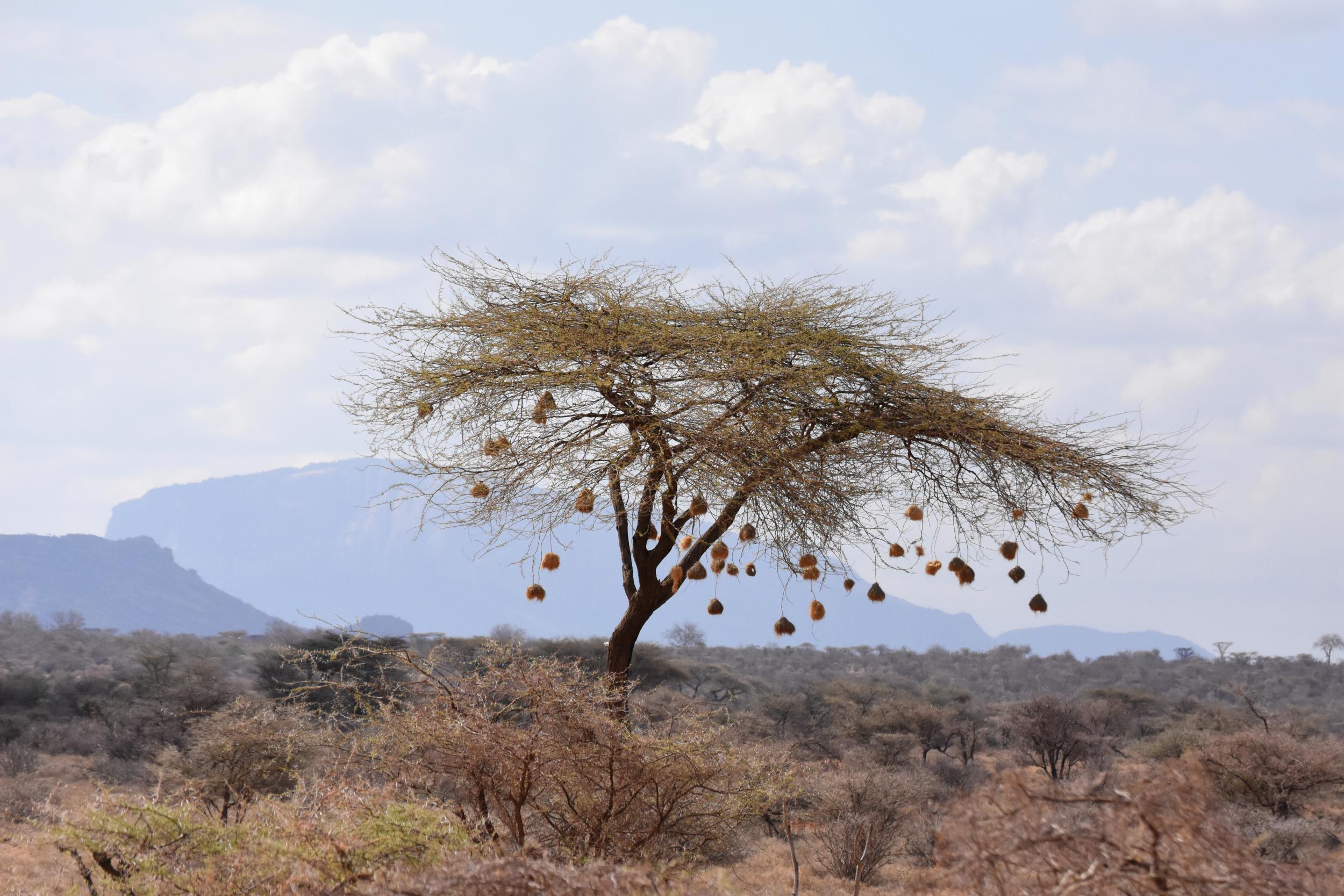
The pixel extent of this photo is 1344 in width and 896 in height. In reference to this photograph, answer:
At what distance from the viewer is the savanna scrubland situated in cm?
282

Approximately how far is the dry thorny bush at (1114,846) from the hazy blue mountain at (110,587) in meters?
140

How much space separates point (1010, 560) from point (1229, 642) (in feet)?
146

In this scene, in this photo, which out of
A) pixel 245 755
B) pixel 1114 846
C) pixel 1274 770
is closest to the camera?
pixel 1114 846

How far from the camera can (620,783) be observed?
646cm

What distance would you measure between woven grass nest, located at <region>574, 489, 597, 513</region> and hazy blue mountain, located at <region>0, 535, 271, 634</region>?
135m

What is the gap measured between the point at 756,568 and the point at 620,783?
7.85ft

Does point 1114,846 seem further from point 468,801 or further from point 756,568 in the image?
point 756,568

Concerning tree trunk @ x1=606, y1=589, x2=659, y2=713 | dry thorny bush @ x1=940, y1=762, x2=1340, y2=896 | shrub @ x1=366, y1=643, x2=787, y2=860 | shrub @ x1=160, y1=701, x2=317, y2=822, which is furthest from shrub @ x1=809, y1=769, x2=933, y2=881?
dry thorny bush @ x1=940, y1=762, x2=1340, y2=896

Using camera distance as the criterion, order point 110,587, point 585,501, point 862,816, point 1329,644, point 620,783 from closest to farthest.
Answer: point 620,783 < point 585,501 < point 862,816 < point 1329,644 < point 110,587

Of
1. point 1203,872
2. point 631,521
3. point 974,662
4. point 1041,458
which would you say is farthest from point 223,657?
point 1203,872

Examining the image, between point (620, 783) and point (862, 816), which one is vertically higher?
point (620, 783)

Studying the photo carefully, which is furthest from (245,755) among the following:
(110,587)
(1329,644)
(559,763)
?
(110,587)

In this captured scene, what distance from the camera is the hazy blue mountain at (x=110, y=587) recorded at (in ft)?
435

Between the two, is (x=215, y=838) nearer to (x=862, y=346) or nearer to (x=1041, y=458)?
Result: (x=862, y=346)
